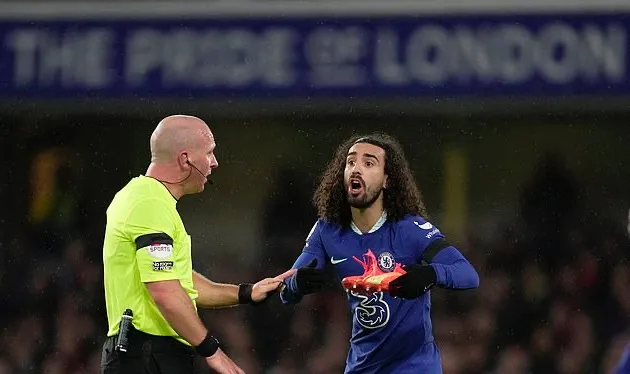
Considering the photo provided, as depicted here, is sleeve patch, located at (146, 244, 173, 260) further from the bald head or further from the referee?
the bald head

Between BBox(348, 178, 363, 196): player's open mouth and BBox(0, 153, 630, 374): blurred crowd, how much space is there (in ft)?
15.3

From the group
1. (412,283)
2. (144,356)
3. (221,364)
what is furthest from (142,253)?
(412,283)

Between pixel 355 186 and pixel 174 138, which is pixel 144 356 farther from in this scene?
pixel 355 186

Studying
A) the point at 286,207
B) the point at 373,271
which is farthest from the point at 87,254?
the point at 373,271

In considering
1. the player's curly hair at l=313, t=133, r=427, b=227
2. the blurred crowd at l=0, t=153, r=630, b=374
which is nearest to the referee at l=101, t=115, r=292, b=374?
the player's curly hair at l=313, t=133, r=427, b=227

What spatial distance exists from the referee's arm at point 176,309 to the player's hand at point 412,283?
82 centimetres

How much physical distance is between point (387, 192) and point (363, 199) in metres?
0.16

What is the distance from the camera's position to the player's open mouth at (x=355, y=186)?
683cm

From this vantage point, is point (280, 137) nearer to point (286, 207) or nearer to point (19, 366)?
point (286, 207)

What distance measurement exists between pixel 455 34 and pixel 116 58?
2380 mm

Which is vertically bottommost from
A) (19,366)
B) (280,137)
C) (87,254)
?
(19,366)

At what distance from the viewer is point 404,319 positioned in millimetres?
6727

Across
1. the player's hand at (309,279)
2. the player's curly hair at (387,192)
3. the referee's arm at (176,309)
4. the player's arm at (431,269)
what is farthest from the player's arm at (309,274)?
the referee's arm at (176,309)

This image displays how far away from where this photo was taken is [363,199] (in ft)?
22.4
